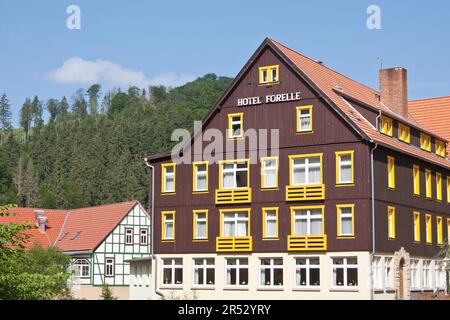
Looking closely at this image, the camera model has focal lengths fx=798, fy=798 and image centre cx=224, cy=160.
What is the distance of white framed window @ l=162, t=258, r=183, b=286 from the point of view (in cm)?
4441

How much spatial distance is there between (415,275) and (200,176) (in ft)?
42.8

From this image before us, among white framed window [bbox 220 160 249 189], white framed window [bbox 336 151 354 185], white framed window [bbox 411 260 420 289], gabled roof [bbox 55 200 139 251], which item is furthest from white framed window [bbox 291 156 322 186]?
gabled roof [bbox 55 200 139 251]

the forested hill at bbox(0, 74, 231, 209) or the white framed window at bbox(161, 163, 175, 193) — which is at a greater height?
the forested hill at bbox(0, 74, 231, 209)

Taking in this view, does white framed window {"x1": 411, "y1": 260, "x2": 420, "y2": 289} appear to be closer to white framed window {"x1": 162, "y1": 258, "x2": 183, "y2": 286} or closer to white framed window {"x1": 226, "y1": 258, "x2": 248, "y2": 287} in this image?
white framed window {"x1": 226, "y1": 258, "x2": 248, "y2": 287}

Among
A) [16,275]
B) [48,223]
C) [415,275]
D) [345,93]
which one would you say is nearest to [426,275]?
[415,275]

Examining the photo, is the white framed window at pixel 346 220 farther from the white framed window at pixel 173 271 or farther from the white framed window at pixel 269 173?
the white framed window at pixel 173 271

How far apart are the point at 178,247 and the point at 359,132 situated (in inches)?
488

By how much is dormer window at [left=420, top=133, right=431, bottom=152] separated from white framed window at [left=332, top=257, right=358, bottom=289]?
40.3ft

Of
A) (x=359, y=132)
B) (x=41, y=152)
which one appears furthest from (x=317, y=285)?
(x=41, y=152)

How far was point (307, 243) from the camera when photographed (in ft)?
130

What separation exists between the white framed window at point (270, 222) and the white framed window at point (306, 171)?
6.38 ft
